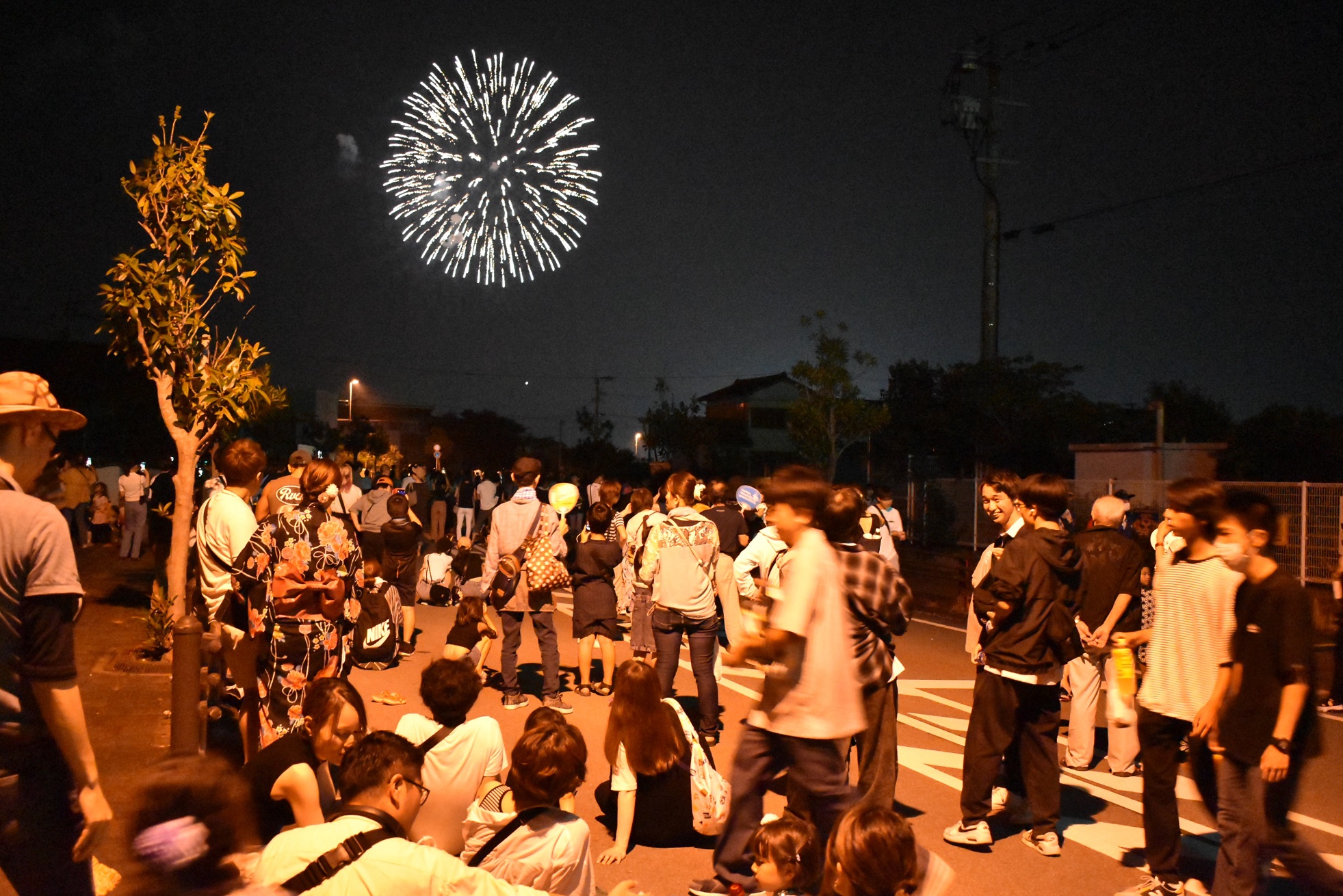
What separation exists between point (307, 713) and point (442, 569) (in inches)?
388

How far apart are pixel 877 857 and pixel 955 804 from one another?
3.62m

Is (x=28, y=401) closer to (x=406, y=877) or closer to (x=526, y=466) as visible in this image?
(x=406, y=877)

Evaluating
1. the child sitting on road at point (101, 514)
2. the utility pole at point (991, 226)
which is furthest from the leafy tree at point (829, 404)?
the child sitting on road at point (101, 514)

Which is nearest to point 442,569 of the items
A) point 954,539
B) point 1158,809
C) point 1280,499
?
point 1158,809

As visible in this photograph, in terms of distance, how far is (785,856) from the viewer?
14.1ft

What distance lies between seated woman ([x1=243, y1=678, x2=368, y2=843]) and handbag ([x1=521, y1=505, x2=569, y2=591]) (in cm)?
420

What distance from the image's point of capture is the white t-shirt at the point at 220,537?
5684 millimetres

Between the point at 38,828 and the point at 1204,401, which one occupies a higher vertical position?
the point at 1204,401

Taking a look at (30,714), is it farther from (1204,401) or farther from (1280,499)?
(1204,401)

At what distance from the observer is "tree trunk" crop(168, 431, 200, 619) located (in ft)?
32.0

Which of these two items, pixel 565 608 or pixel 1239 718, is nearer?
pixel 1239 718

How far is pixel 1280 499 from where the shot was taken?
19344mm

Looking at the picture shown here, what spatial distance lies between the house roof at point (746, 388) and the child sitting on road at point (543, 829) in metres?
74.9

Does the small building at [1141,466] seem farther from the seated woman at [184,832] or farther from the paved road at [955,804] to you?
the seated woman at [184,832]
